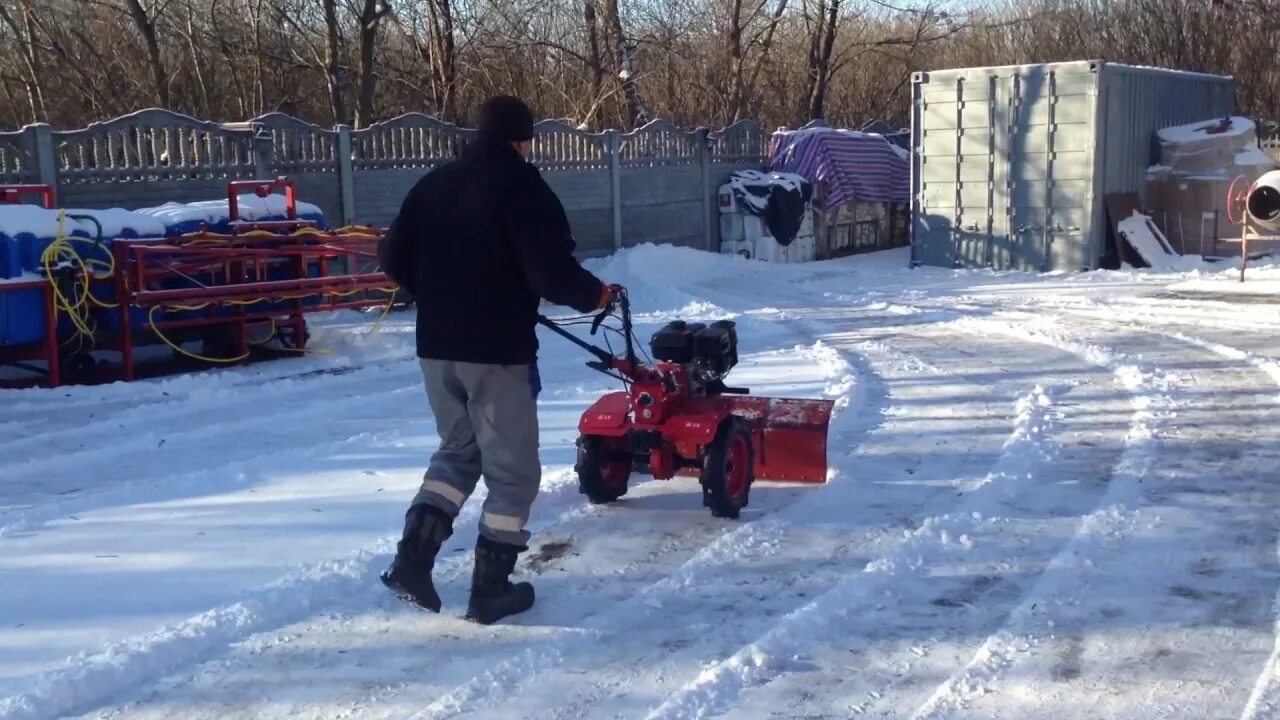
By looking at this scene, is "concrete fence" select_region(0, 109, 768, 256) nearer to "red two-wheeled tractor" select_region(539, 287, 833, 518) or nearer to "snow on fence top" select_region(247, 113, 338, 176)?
"snow on fence top" select_region(247, 113, 338, 176)

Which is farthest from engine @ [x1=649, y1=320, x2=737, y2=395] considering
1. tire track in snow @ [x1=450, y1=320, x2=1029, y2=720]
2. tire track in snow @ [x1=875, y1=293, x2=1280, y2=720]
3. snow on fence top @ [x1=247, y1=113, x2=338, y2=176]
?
snow on fence top @ [x1=247, y1=113, x2=338, y2=176]

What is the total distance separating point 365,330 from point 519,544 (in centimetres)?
814

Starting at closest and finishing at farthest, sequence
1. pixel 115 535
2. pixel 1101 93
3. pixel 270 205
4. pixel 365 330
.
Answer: pixel 115 535 → pixel 270 205 → pixel 365 330 → pixel 1101 93

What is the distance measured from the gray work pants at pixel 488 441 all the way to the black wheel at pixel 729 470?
1.28 m

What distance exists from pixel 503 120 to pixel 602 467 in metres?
2.11

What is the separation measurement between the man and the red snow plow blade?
1.80 m

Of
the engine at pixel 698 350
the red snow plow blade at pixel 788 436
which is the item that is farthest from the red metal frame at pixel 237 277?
the red snow plow blade at pixel 788 436

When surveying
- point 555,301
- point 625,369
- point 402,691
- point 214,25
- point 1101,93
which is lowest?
point 402,691

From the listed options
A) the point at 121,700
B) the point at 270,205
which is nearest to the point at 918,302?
the point at 270,205

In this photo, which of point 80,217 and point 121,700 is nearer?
point 121,700

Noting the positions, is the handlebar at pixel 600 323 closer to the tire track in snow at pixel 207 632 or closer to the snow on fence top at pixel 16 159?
the tire track in snow at pixel 207 632

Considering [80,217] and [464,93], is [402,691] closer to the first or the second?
[80,217]

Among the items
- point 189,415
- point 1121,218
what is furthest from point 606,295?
point 1121,218

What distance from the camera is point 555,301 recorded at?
462 cm
